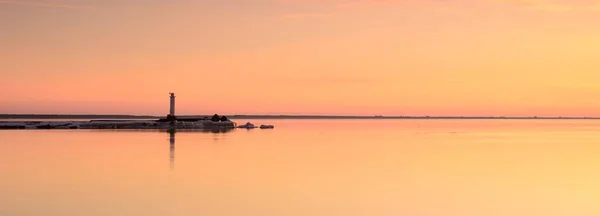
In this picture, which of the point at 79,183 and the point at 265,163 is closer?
the point at 79,183

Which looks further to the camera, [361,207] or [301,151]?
[301,151]

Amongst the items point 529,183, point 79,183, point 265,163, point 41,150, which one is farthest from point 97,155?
point 529,183

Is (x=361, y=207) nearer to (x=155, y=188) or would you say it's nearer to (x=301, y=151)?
(x=155, y=188)

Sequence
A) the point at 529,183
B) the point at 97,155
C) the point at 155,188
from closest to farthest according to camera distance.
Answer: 1. the point at 155,188
2. the point at 529,183
3. the point at 97,155

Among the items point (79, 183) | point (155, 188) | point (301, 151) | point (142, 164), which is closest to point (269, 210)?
point (155, 188)

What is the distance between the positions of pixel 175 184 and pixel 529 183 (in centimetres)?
980

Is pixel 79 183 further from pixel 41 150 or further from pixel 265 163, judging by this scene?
pixel 41 150

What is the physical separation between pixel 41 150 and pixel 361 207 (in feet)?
69.6

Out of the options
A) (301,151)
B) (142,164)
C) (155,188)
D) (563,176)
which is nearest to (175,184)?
(155,188)

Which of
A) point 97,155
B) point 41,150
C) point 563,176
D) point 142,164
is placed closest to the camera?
point 563,176

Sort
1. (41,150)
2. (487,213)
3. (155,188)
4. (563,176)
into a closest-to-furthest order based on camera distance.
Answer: (487,213), (155,188), (563,176), (41,150)

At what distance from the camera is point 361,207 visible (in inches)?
605

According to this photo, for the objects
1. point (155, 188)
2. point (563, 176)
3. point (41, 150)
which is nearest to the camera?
point (155, 188)

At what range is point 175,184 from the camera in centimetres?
1902
